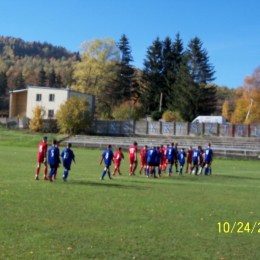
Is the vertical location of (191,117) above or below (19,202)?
above

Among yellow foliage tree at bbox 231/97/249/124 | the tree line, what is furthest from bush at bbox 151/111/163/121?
yellow foliage tree at bbox 231/97/249/124

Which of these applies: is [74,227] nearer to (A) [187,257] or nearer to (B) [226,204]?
(A) [187,257]

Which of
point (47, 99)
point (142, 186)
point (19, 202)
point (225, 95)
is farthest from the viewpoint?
point (225, 95)

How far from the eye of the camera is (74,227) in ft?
30.9

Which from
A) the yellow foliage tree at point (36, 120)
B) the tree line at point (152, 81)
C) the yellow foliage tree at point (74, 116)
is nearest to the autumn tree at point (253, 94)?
the tree line at point (152, 81)

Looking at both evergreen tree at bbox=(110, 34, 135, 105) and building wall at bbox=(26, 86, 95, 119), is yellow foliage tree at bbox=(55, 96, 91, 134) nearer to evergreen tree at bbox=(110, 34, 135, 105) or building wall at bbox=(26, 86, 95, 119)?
building wall at bbox=(26, 86, 95, 119)

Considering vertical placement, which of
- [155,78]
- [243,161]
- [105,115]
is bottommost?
[243,161]

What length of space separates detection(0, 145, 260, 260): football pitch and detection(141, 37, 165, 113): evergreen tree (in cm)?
6785

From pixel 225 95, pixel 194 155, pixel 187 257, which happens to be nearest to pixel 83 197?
pixel 187 257

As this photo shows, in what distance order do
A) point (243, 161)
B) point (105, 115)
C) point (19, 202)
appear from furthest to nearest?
point (105, 115)
point (243, 161)
point (19, 202)

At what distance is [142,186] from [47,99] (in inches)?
2314

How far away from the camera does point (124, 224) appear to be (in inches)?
391

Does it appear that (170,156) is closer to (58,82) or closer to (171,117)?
(171,117)
